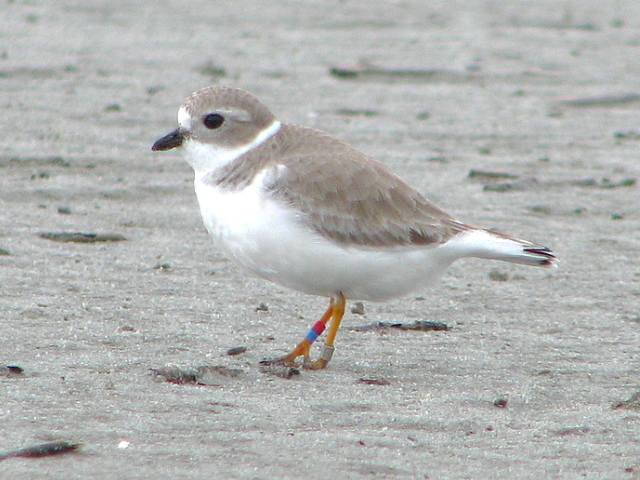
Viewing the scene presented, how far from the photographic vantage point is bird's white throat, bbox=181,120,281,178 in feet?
18.5

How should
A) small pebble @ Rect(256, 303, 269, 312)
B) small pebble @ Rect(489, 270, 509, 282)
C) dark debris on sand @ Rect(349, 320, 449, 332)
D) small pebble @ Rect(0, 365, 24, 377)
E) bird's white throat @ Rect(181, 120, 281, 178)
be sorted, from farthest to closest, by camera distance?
small pebble @ Rect(489, 270, 509, 282) → small pebble @ Rect(256, 303, 269, 312) → dark debris on sand @ Rect(349, 320, 449, 332) → bird's white throat @ Rect(181, 120, 281, 178) → small pebble @ Rect(0, 365, 24, 377)

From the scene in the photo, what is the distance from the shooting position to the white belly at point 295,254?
5.29m

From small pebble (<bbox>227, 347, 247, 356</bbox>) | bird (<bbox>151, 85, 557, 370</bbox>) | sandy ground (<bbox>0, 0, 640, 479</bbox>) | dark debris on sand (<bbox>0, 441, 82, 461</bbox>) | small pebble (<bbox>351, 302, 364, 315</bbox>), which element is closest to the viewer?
dark debris on sand (<bbox>0, 441, 82, 461</bbox>)

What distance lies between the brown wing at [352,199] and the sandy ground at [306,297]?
528 mm

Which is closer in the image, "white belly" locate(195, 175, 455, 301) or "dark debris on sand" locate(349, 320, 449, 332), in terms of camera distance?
"white belly" locate(195, 175, 455, 301)

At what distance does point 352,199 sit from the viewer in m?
5.61

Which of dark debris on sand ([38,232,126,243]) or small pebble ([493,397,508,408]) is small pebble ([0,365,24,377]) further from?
dark debris on sand ([38,232,126,243])

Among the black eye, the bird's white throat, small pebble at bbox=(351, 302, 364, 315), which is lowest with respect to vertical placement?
small pebble at bbox=(351, 302, 364, 315)

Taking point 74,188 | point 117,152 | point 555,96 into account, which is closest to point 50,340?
point 74,188

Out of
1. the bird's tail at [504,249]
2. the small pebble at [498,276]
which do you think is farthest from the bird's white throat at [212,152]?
the small pebble at [498,276]

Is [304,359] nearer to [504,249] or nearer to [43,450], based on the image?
[504,249]

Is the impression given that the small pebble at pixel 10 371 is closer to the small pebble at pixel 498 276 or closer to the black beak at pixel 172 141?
the black beak at pixel 172 141

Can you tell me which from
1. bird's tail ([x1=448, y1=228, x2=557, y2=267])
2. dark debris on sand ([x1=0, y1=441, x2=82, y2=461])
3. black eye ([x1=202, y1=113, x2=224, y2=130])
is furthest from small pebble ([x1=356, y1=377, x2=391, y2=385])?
dark debris on sand ([x1=0, y1=441, x2=82, y2=461])

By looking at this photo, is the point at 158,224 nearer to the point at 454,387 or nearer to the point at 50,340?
the point at 50,340
